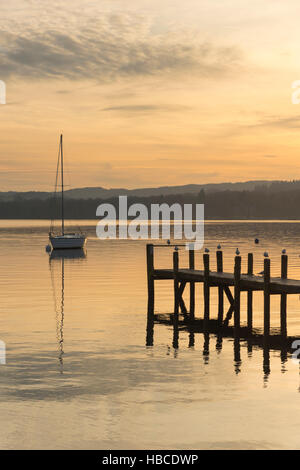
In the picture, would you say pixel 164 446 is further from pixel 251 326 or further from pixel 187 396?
pixel 251 326

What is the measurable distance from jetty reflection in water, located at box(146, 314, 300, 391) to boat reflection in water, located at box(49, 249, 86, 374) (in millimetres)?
3382

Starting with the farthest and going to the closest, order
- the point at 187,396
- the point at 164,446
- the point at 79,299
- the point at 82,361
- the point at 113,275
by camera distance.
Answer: the point at 113,275, the point at 79,299, the point at 82,361, the point at 187,396, the point at 164,446

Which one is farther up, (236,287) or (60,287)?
(236,287)

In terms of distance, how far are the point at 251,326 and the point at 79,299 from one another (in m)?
13.0

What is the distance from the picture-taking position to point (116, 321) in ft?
99.6

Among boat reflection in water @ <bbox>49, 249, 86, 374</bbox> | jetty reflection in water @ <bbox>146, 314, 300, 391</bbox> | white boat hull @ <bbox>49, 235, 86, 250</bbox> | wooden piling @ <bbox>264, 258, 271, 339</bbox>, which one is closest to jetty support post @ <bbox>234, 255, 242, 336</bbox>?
jetty reflection in water @ <bbox>146, 314, 300, 391</bbox>

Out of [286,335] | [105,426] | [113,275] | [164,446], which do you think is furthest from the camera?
[113,275]

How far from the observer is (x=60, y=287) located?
46.4 m

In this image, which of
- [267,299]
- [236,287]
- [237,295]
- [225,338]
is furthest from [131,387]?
[236,287]

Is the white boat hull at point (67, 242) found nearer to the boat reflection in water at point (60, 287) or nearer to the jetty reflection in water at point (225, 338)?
the boat reflection in water at point (60, 287)

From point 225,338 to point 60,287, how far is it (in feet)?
71.0

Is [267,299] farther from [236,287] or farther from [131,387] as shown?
[131,387]

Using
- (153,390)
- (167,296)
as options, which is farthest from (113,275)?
(153,390)

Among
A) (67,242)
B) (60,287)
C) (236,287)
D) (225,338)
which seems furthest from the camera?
(67,242)
